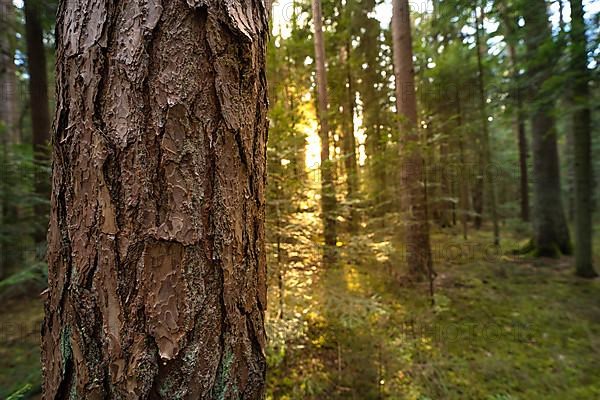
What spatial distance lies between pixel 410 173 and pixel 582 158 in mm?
4051

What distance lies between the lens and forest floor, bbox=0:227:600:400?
3.20m

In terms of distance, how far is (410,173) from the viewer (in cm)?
493

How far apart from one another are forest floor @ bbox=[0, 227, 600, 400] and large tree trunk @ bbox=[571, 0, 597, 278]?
1.67m

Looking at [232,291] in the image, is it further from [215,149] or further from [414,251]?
[414,251]

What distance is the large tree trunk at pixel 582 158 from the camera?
4695 mm

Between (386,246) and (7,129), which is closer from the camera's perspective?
(386,246)

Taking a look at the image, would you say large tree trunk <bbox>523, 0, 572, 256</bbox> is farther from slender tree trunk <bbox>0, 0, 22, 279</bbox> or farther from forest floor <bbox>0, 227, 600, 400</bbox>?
slender tree trunk <bbox>0, 0, 22, 279</bbox>

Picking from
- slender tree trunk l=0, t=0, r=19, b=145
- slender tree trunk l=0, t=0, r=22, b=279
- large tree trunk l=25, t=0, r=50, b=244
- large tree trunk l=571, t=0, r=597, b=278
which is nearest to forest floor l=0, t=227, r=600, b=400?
slender tree trunk l=0, t=0, r=22, b=279

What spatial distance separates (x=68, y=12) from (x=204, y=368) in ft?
3.27

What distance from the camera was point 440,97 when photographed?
9.42 metres

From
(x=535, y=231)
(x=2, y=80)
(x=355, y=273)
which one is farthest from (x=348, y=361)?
(x=2, y=80)

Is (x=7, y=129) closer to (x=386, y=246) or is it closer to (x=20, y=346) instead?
(x=20, y=346)

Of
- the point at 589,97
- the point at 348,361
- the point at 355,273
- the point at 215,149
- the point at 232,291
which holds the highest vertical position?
the point at 589,97

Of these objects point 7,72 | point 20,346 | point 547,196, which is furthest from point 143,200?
point 547,196
